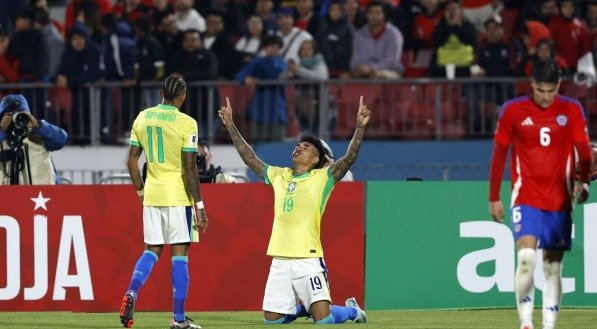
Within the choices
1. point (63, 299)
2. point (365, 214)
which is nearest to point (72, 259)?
point (63, 299)

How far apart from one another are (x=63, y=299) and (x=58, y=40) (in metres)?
7.72

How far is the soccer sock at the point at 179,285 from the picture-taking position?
45.4ft

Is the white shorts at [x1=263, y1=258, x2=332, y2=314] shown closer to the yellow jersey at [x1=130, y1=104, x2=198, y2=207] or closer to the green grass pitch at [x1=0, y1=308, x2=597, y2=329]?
the green grass pitch at [x1=0, y1=308, x2=597, y2=329]

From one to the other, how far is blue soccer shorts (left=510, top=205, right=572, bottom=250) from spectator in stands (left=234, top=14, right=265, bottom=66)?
1161 cm

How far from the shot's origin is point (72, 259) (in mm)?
17266

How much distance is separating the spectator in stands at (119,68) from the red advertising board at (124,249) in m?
5.67

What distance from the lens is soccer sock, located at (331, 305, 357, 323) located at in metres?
14.8

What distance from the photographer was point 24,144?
57.6 ft

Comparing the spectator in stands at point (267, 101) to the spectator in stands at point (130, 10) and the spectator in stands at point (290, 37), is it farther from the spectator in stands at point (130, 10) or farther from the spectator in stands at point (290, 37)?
the spectator in stands at point (130, 10)

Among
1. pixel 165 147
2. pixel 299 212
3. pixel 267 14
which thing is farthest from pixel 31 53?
pixel 165 147

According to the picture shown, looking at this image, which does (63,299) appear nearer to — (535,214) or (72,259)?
(72,259)

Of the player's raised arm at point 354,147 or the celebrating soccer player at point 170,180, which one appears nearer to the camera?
the celebrating soccer player at point 170,180

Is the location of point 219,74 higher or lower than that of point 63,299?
higher

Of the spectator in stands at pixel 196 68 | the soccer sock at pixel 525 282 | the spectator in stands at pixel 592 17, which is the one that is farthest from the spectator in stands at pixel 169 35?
the soccer sock at pixel 525 282
